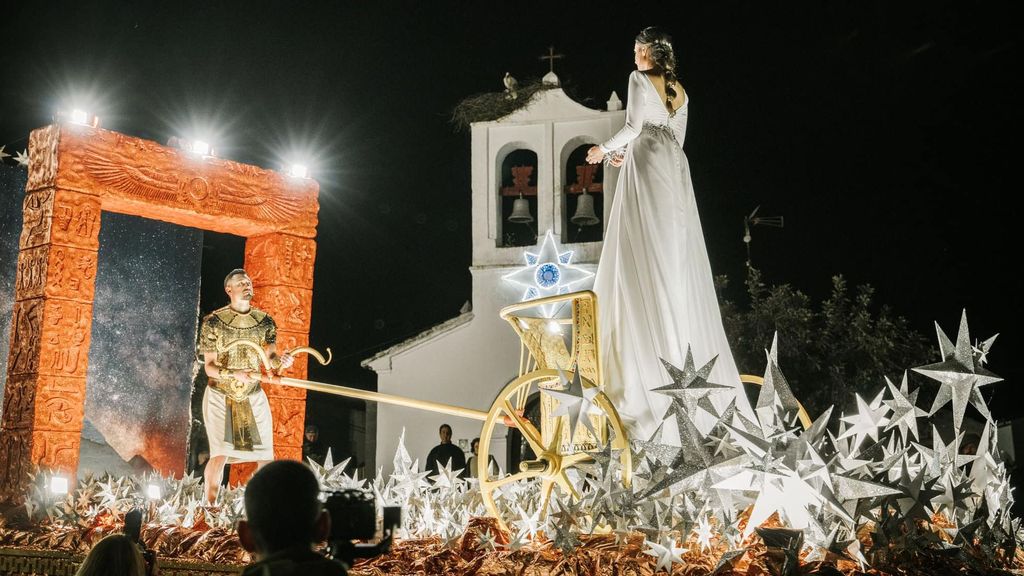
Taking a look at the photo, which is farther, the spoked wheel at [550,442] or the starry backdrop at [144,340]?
the starry backdrop at [144,340]

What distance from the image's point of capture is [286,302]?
9289 mm

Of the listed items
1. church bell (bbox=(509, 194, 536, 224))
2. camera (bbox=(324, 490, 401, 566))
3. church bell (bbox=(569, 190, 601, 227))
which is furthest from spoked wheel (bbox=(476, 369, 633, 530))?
church bell (bbox=(509, 194, 536, 224))

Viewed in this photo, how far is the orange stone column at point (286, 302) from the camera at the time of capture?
907cm

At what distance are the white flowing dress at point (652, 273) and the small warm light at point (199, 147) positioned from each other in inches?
190

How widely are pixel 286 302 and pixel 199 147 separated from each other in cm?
172

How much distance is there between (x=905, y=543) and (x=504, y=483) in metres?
2.03

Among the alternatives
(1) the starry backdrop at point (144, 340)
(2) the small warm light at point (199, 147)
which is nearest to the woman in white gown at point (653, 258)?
(2) the small warm light at point (199, 147)

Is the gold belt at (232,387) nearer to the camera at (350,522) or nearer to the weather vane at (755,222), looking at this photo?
the camera at (350,522)

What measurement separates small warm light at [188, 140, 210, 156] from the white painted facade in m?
7.78

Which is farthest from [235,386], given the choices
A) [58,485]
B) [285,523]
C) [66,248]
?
[285,523]

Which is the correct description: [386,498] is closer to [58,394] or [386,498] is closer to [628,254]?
[628,254]

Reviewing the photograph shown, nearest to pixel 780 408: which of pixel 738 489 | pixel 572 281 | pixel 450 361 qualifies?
pixel 738 489

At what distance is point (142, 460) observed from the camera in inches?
371

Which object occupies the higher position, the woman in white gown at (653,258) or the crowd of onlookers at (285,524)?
the woman in white gown at (653,258)
